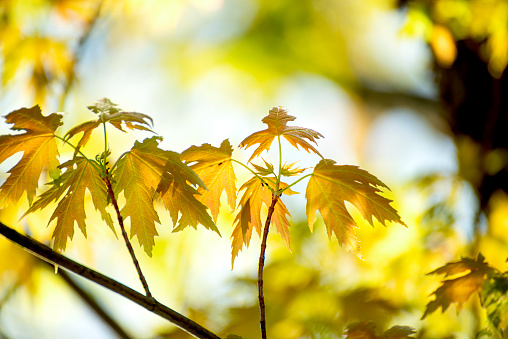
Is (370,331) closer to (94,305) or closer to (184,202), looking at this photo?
(184,202)

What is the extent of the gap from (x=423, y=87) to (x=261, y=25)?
6.74 ft

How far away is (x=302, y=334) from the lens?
1.40 meters

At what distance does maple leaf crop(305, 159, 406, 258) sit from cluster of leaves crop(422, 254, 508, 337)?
7.9 inches

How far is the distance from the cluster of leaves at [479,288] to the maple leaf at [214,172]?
392 millimetres

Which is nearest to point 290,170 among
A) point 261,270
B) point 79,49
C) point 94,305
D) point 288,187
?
point 288,187

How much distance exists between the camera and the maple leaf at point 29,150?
706mm

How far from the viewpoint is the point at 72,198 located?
0.70 m

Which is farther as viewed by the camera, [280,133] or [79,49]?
[79,49]

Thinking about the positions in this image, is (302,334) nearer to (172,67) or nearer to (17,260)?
(17,260)

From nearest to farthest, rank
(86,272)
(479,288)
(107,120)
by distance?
1. (86,272)
2. (107,120)
3. (479,288)

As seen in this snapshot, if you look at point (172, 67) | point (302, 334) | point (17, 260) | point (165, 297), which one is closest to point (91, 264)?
point (17, 260)

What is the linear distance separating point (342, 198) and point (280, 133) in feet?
0.47

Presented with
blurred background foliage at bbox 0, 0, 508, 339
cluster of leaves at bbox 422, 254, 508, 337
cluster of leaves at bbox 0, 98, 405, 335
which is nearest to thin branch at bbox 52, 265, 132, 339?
blurred background foliage at bbox 0, 0, 508, 339

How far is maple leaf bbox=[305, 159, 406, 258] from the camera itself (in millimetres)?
705
